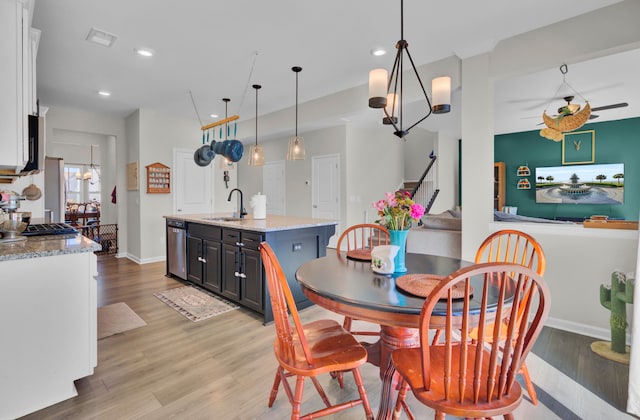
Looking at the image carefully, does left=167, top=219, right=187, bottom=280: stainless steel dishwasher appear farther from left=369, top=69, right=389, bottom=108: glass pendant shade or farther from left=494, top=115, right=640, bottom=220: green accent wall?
left=494, top=115, right=640, bottom=220: green accent wall

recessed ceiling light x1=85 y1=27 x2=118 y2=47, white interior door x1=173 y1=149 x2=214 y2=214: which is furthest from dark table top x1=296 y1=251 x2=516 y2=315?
white interior door x1=173 y1=149 x2=214 y2=214

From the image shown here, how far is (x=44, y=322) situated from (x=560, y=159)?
8800 mm

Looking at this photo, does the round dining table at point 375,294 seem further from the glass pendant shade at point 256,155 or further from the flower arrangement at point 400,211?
the glass pendant shade at point 256,155

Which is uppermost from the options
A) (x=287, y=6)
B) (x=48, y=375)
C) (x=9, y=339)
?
(x=287, y=6)

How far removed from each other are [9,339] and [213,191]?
5.26 meters

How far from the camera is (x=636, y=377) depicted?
1766mm

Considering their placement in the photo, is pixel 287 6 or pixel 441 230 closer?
pixel 287 6

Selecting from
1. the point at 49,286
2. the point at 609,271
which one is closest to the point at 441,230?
the point at 609,271

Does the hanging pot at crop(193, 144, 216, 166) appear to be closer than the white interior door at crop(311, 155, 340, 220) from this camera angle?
Yes

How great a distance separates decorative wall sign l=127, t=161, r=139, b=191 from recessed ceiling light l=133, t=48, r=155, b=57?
273 cm

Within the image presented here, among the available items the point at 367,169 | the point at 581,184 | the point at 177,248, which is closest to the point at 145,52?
the point at 177,248

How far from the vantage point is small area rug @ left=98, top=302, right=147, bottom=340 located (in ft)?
9.34

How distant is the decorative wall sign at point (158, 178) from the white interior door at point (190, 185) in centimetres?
15

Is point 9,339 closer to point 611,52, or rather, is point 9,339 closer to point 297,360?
point 297,360
